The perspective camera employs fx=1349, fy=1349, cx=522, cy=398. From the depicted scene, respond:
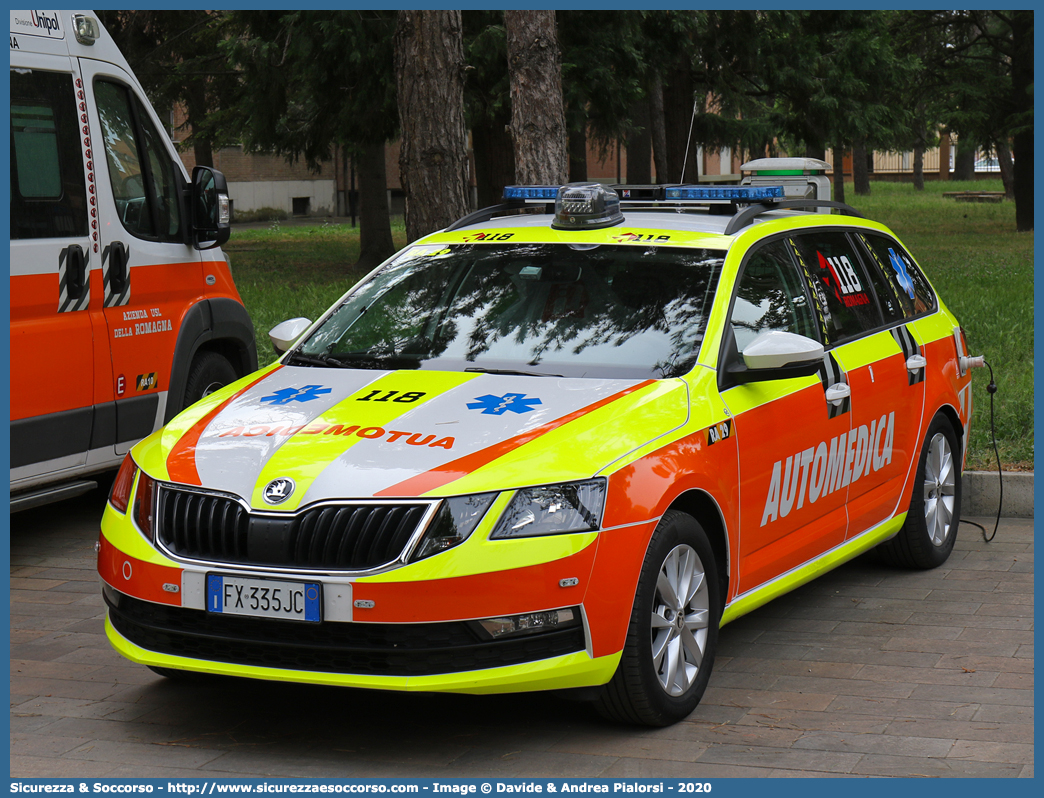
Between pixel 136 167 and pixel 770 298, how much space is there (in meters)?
4.03

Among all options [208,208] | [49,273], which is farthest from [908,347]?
[49,273]

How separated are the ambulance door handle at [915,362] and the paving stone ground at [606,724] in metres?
1.13

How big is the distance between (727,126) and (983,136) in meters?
7.99

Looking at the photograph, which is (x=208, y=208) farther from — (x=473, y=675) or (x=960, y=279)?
(x=960, y=279)

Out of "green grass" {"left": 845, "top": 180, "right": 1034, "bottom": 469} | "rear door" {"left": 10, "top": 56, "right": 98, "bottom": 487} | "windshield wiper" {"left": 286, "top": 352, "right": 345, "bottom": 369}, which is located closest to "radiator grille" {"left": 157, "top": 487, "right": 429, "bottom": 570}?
"windshield wiper" {"left": 286, "top": 352, "right": 345, "bottom": 369}

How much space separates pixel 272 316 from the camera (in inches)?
604

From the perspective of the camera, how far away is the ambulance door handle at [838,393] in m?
5.65

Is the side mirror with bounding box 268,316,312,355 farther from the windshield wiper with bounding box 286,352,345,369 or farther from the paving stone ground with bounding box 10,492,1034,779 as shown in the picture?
the paving stone ground with bounding box 10,492,1034,779

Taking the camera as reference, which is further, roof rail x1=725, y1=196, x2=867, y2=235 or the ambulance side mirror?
roof rail x1=725, y1=196, x2=867, y2=235

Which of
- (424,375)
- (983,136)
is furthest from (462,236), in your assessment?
(983,136)

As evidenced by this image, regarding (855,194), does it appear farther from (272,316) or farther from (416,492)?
(416,492)

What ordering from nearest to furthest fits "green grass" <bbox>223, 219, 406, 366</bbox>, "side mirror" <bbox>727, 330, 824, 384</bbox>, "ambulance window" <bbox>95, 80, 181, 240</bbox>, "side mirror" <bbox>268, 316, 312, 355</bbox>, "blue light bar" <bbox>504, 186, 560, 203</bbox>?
"side mirror" <bbox>727, 330, 824, 384</bbox>, "side mirror" <bbox>268, 316, 312, 355</bbox>, "blue light bar" <bbox>504, 186, 560, 203</bbox>, "ambulance window" <bbox>95, 80, 181, 240</bbox>, "green grass" <bbox>223, 219, 406, 366</bbox>

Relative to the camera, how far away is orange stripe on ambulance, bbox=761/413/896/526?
529 cm

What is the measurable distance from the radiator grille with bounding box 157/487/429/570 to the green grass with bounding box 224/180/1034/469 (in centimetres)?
526
